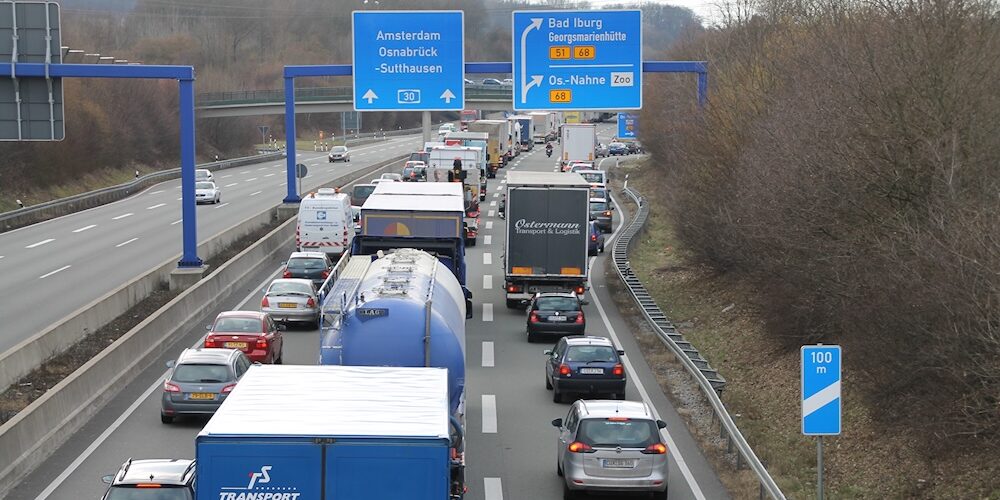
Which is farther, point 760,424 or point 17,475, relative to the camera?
point 760,424

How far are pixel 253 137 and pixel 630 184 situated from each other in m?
52.5

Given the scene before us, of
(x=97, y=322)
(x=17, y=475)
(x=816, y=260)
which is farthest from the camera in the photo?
(x=97, y=322)

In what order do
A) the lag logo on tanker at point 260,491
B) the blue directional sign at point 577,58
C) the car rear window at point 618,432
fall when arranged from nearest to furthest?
the lag logo on tanker at point 260,491 → the car rear window at point 618,432 → the blue directional sign at point 577,58

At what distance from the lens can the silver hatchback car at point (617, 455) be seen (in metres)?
16.6

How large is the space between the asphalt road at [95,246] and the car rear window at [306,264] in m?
5.73

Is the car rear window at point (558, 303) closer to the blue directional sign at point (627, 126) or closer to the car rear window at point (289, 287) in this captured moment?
the car rear window at point (289, 287)

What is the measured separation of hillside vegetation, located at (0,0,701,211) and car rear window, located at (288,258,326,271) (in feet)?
111

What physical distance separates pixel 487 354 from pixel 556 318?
2.07 meters

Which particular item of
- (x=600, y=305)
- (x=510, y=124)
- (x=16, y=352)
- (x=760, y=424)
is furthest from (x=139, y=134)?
(x=760, y=424)

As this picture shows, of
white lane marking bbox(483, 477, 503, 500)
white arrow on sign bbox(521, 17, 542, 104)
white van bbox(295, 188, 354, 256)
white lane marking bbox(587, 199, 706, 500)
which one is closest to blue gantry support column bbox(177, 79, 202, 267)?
white van bbox(295, 188, 354, 256)

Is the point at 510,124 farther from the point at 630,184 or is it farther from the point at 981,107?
the point at 981,107

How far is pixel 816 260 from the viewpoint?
23.4 m

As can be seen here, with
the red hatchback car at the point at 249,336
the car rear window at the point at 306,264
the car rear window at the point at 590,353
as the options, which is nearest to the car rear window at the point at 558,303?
the car rear window at the point at 590,353

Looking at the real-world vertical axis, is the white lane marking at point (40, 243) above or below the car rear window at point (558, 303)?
below
